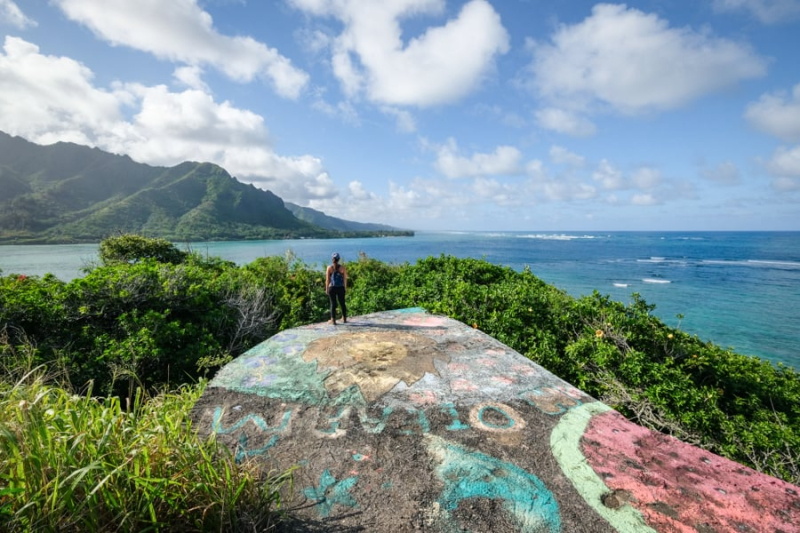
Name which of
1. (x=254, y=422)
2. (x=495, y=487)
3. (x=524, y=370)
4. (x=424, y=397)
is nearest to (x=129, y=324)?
(x=254, y=422)

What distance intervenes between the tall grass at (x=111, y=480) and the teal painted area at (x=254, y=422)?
88cm

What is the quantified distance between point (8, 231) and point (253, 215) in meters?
65.8

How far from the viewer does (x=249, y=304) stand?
27.8ft

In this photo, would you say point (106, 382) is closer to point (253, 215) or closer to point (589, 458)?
point (589, 458)

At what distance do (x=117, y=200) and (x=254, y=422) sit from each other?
116m

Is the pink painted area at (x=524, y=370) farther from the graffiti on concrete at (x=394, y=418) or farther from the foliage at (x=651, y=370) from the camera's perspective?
the foliage at (x=651, y=370)

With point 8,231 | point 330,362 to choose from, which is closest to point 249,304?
point 330,362

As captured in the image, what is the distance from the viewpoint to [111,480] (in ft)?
6.26

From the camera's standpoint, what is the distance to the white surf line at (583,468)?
2.34 m

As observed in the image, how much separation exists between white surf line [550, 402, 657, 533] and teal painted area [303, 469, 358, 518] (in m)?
1.75

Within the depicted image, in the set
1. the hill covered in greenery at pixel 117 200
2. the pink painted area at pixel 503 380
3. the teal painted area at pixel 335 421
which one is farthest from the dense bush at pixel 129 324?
the hill covered in greenery at pixel 117 200

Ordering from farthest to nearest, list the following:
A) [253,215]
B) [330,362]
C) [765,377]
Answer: [253,215] → [765,377] → [330,362]

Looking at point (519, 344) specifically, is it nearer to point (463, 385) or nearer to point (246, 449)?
point (463, 385)

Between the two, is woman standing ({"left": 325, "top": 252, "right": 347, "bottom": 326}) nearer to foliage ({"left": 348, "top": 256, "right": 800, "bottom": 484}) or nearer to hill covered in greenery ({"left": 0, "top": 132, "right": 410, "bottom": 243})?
foliage ({"left": 348, "top": 256, "right": 800, "bottom": 484})
